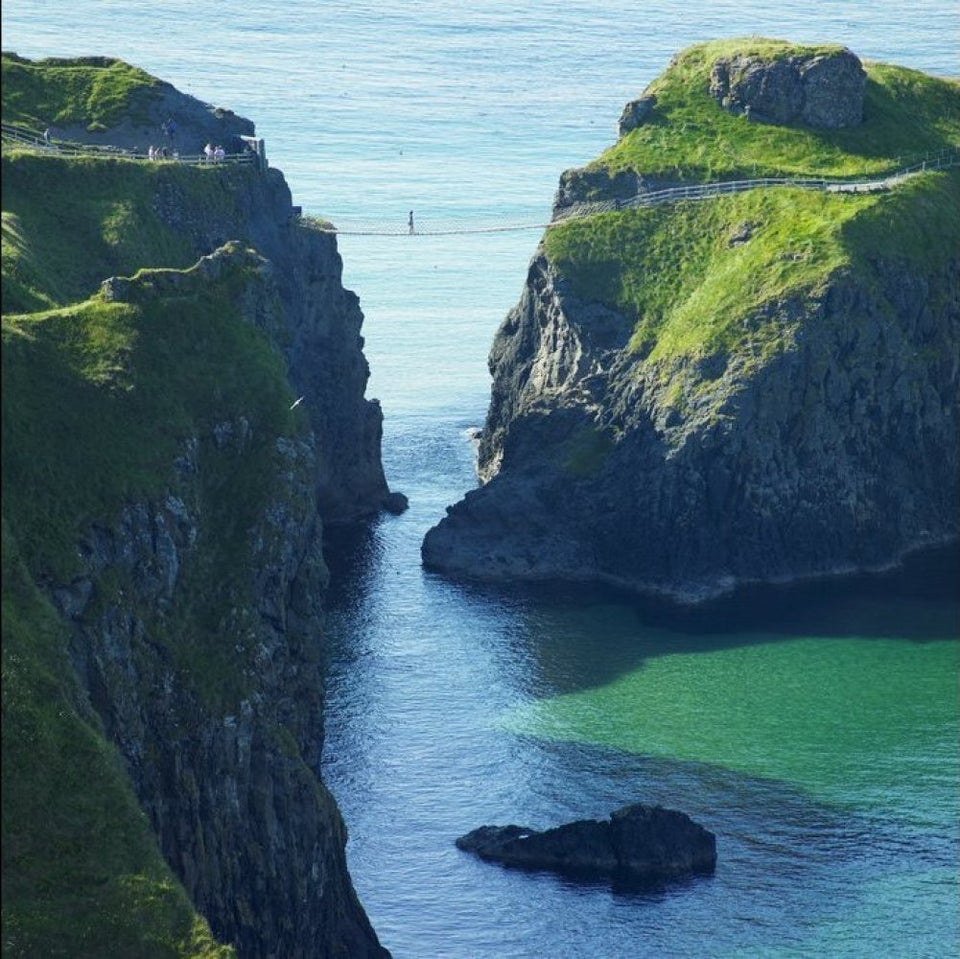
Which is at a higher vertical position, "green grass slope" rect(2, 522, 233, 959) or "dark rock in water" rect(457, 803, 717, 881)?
"green grass slope" rect(2, 522, 233, 959)

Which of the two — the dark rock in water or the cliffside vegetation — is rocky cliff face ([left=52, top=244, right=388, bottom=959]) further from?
the dark rock in water

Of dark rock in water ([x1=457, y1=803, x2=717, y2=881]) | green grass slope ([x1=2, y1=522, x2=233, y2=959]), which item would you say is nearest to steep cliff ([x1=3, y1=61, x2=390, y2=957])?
green grass slope ([x1=2, y1=522, x2=233, y2=959])

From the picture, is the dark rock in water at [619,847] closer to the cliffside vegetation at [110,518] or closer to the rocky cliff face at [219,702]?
the rocky cliff face at [219,702]

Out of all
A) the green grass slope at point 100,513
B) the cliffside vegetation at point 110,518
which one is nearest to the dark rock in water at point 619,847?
the cliffside vegetation at point 110,518

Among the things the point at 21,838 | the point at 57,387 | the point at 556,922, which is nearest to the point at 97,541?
the point at 57,387

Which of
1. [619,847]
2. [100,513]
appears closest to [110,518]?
[100,513]

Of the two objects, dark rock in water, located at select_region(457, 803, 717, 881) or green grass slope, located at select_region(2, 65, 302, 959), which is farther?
dark rock in water, located at select_region(457, 803, 717, 881)
